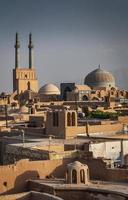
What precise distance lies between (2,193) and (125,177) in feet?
10.6

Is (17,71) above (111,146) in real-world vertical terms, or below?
above

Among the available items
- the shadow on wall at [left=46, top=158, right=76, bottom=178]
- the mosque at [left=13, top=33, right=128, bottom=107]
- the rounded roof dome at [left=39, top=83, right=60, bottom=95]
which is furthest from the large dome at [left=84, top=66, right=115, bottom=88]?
the shadow on wall at [left=46, top=158, right=76, bottom=178]

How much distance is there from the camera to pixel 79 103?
141ft

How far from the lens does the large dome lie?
52594 millimetres

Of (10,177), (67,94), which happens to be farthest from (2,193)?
(67,94)

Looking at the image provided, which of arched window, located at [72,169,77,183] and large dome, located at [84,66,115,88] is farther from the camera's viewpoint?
large dome, located at [84,66,115,88]

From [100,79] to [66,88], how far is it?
3963 mm

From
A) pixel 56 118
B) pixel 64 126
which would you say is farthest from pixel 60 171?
pixel 56 118

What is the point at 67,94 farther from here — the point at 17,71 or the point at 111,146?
the point at 111,146

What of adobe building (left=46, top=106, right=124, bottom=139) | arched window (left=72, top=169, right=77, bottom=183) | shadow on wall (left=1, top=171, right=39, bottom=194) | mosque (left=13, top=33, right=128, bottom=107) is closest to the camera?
arched window (left=72, top=169, right=77, bottom=183)

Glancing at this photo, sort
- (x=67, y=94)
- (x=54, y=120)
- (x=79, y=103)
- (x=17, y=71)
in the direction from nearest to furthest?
(x=54, y=120) < (x=79, y=103) < (x=67, y=94) < (x=17, y=71)

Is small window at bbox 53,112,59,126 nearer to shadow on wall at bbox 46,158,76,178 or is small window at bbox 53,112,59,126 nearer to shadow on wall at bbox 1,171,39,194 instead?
shadow on wall at bbox 46,158,76,178

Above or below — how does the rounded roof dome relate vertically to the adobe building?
above

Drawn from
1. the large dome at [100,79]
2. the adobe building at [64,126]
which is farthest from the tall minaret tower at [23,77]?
the adobe building at [64,126]
